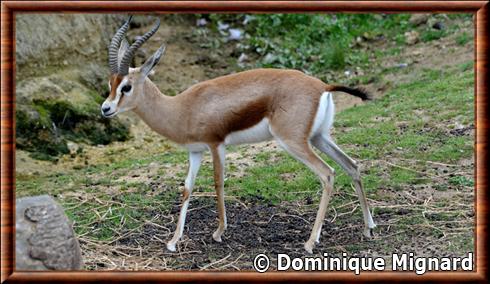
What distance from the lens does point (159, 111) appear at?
655 cm

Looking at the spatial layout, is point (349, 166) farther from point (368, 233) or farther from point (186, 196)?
point (186, 196)

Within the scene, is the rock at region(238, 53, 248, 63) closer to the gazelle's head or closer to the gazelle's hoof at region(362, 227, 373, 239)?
the gazelle's head

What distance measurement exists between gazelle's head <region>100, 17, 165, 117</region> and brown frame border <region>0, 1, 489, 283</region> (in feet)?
3.55

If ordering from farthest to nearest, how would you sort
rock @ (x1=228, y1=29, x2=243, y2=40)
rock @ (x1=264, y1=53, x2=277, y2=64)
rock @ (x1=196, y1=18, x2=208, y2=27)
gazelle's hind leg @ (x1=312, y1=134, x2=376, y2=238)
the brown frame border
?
rock @ (x1=196, y1=18, x2=208, y2=27) → rock @ (x1=228, y1=29, x2=243, y2=40) → rock @ (x1=264, y1=53, x2=277, y2=64) → gazelle's hind leg @ (x1=312, y1=134, x2=376, y2=238) → the brown frame border

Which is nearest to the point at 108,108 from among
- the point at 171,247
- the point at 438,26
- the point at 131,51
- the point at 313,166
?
the point at 131,51

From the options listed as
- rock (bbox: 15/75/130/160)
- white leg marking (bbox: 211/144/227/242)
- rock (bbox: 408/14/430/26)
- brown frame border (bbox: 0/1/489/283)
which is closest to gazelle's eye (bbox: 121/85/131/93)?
white leg marking (bbox: 211/144/227/242)

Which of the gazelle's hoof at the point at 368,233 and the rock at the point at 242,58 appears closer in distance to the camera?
the gazelle's hoof at the point at 368,233

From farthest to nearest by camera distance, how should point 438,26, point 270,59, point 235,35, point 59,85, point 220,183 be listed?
point 235,35, point 438,26, point 270,59, point 59,85, point 220,183

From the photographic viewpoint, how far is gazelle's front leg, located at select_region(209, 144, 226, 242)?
636 centimetres

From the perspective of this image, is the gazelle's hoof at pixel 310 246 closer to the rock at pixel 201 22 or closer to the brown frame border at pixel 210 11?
the brown frame border at pixel 210 11

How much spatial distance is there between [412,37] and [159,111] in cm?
642

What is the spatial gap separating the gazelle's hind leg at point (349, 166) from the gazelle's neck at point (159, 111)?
44.2 inches

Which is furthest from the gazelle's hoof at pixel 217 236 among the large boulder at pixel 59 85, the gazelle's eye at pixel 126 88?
the large boulder at pixel 59 85

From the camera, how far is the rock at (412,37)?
11.9 meters
